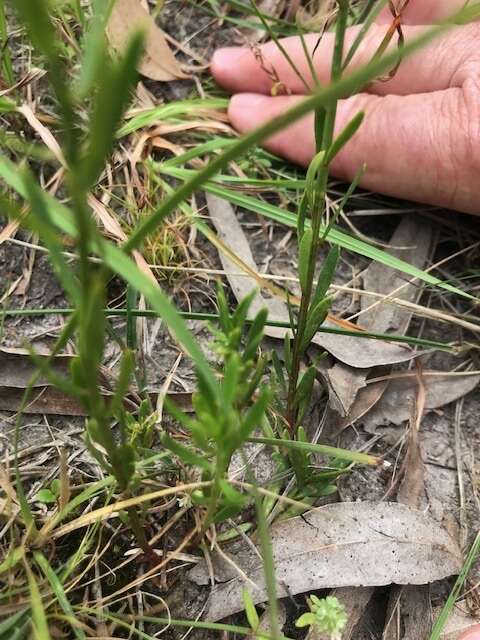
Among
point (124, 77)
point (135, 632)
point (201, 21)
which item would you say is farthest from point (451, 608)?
point (201, 21)

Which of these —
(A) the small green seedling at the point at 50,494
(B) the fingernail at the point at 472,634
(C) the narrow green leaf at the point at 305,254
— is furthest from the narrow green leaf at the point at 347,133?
(B) the fingernail at the point at 472,634

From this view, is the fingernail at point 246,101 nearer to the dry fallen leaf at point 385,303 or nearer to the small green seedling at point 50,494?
the dry fallen leaf at point 385,303

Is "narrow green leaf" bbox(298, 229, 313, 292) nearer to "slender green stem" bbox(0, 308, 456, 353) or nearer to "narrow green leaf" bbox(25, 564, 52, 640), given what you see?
"slender green stem" bbox(0, 308, 456, 353)

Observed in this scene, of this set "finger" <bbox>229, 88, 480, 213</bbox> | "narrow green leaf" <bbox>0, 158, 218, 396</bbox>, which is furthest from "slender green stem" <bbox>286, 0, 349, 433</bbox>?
"finger" <bbox>229, 88, 480, 213</bbox>

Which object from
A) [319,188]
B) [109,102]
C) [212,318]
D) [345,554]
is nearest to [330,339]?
[212,318]

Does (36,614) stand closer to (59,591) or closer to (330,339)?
(59,591)

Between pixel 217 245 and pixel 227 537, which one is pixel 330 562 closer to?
pixel 227 537
